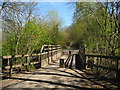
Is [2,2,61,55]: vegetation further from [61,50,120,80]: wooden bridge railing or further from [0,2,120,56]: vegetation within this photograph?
[61,50,120,80]: wooden bridge railing

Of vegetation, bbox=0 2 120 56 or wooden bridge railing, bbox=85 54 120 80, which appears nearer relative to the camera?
wooden bridge railing, bbox=85 54 120 80

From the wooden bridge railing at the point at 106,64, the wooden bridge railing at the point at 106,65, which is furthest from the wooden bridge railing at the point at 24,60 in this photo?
the wooden bridge railing at the point at 106,64

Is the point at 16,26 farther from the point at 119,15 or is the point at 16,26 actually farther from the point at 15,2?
the point at 119,15

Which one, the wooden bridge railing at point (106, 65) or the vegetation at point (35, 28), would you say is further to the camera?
the vegetation at point (35, 28)

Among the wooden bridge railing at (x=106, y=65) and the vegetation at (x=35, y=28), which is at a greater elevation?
the vegetation at (x=35, y=28)

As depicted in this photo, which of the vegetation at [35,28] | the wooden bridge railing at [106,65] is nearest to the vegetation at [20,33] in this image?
the vegetation at [35,28]

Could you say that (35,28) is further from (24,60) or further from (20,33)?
(24,60)

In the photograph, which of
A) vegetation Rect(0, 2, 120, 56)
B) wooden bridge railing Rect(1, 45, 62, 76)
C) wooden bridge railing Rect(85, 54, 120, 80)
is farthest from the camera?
vegetation Rect(0, 2, 120, 56)

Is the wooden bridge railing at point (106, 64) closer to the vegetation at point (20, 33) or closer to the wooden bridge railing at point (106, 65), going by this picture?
the wooden bridge railing at point (106, 65)

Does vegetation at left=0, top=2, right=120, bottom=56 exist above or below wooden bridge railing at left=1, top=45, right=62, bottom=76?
above

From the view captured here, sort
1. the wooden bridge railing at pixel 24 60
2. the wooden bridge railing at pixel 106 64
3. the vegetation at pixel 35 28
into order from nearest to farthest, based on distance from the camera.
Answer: the wooden bridge railing at pixel 106 64, the wooden bridge railing at pixel 24 60, the vegetation at pixel 35 28

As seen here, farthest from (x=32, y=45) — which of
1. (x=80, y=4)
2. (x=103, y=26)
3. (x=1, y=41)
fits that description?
(x=103, y=26)

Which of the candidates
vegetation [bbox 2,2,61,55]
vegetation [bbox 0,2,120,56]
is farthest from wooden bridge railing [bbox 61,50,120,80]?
vegetation [bbox 2,2,61,55]

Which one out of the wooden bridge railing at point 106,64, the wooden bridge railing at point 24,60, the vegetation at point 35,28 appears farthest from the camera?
the vegetation at point 35,28
